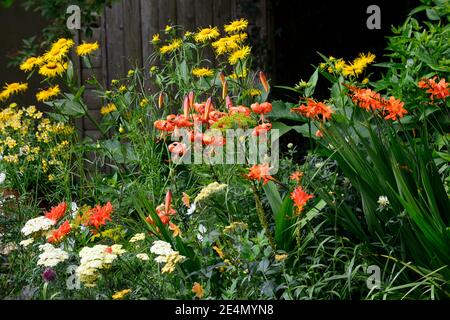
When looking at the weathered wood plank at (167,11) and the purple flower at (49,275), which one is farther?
the weathered wood plank at (167,11)

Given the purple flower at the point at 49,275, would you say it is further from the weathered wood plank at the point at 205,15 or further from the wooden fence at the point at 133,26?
the weathered wood plank at the point at 205,15

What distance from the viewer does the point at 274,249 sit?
353cm

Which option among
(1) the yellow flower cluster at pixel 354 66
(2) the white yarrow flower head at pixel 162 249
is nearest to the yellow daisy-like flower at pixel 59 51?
(1) the yellow flower cluster at pixel 354 66

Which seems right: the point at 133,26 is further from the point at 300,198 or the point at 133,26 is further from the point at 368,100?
the point at 300,198

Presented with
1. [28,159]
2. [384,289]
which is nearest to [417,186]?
[384,289]

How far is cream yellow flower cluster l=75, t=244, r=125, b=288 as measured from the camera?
3262 mm

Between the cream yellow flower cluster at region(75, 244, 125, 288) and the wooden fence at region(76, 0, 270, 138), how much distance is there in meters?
4.50

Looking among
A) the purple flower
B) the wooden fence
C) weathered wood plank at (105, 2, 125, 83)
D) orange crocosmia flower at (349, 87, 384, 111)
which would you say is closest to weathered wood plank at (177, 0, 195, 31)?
the wooden fence

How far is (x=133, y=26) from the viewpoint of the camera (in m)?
7.93

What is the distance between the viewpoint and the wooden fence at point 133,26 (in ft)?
25.5

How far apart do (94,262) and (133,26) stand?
4913 mm

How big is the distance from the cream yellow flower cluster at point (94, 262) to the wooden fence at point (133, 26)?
14.8 ft
